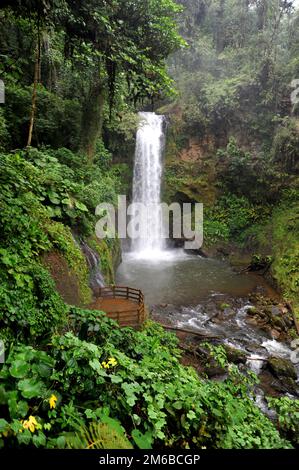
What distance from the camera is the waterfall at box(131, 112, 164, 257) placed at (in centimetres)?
2073

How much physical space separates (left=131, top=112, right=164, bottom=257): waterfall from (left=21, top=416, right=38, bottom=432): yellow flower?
18.0m

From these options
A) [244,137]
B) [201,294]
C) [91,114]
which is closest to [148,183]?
[244,137]

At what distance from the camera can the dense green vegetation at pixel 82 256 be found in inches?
110

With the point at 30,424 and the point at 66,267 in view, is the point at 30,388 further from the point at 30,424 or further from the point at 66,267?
the point at 66,267

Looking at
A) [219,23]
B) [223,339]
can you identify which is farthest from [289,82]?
[223,339]

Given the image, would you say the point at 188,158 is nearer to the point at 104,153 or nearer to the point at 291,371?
the point at 104,153

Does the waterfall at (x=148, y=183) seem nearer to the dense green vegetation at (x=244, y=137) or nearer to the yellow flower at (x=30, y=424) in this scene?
the dense green vegetation at (x=244, y=137)

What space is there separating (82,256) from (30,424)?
18.1 ft

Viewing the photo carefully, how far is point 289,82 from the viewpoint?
2022 cm

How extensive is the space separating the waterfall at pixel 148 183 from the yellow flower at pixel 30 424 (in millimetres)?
17956

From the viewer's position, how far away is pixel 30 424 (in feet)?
7.62

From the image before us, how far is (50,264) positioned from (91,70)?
8.58 metres

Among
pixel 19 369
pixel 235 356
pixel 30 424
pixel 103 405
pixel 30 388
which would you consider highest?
pixel 19 369
